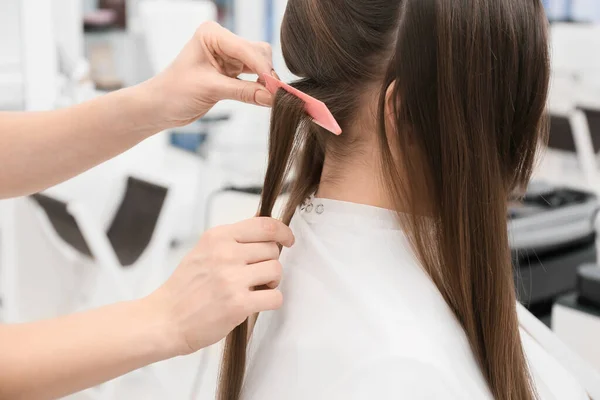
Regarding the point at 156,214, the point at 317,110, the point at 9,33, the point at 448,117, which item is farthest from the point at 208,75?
the point at 9,33

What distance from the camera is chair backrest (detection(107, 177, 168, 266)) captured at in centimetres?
249

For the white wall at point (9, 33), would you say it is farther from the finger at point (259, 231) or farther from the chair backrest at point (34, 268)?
the finger at point (259, 231)

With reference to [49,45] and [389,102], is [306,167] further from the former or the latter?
[49,45]

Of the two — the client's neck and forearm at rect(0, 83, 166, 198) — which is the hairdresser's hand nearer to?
the client's neck

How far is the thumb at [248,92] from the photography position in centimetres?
98

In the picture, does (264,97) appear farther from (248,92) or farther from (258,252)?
(258,252)

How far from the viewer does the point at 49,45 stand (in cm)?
267

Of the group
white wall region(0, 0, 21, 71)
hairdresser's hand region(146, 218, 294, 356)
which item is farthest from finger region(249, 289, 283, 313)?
white wall region(0, 0, 21, 71)

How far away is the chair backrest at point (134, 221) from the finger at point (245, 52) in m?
1.51

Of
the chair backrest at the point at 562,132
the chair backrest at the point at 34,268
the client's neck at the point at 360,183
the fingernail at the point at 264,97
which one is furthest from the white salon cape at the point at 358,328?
the chair backrest at the point at 562,132

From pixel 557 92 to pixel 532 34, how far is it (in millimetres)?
4152

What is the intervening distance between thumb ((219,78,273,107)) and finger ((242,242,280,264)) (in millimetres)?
207

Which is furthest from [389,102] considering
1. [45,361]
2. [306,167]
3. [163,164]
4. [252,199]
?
[163,164]

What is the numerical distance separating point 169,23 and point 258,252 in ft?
12.4
